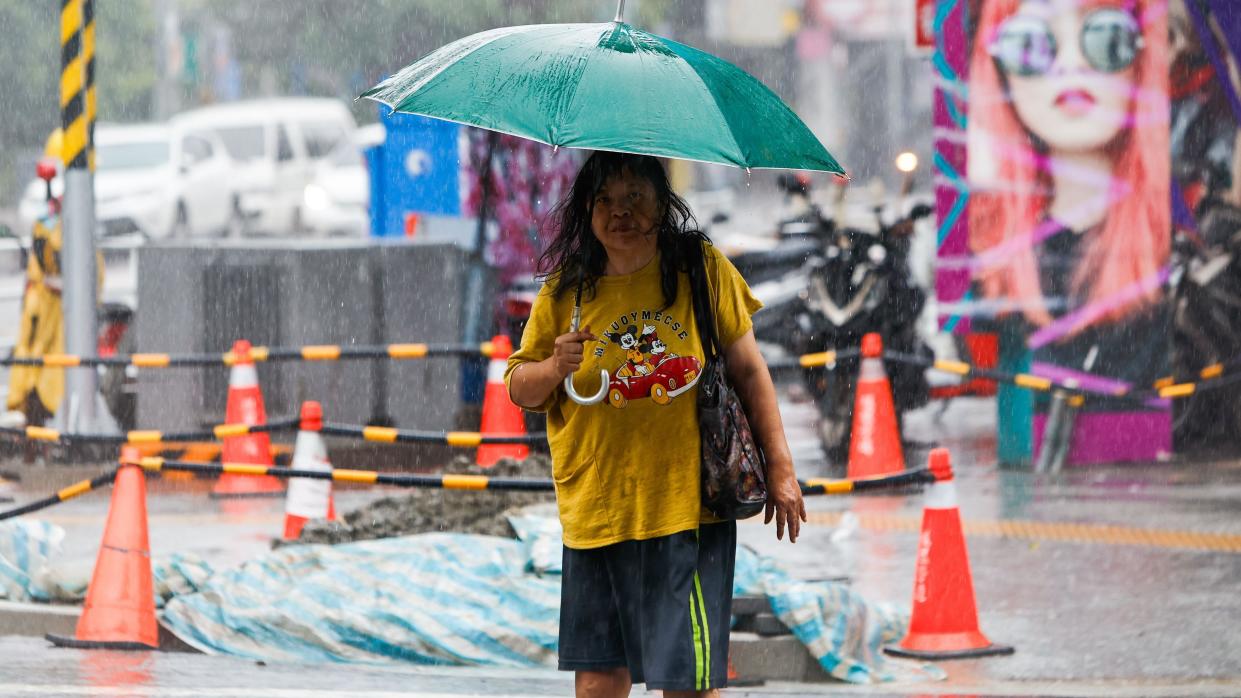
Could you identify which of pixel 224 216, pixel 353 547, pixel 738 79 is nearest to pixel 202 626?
pixel 353 547

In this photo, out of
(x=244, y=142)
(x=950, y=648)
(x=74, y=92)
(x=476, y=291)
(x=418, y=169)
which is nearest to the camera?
(x=950, y=648)

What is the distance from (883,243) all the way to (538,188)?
361 cm

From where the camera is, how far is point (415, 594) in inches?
276

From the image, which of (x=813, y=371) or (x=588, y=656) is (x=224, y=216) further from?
(x=588, y=656)

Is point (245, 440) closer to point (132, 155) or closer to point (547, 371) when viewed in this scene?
point (547, 371)

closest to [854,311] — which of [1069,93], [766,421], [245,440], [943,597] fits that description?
[1069,93]

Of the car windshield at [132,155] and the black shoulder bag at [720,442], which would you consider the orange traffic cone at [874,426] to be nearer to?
the black shoulder bag at [720,442]

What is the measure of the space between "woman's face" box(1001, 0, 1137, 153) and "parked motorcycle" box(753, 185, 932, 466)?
3.08 ft

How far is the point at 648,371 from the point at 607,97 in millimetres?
617

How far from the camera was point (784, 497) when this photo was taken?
15.0 ft

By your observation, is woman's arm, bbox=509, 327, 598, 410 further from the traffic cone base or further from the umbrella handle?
the traffic cone base

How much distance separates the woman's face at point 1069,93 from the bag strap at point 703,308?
7.88 metres

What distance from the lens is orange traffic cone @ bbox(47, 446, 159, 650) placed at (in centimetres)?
710

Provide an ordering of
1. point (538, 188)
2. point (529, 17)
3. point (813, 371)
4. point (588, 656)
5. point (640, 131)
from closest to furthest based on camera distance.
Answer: point (640, 131) → point (588, 656) → point (813, 371) → point (538, 188) → point (529, 17)
